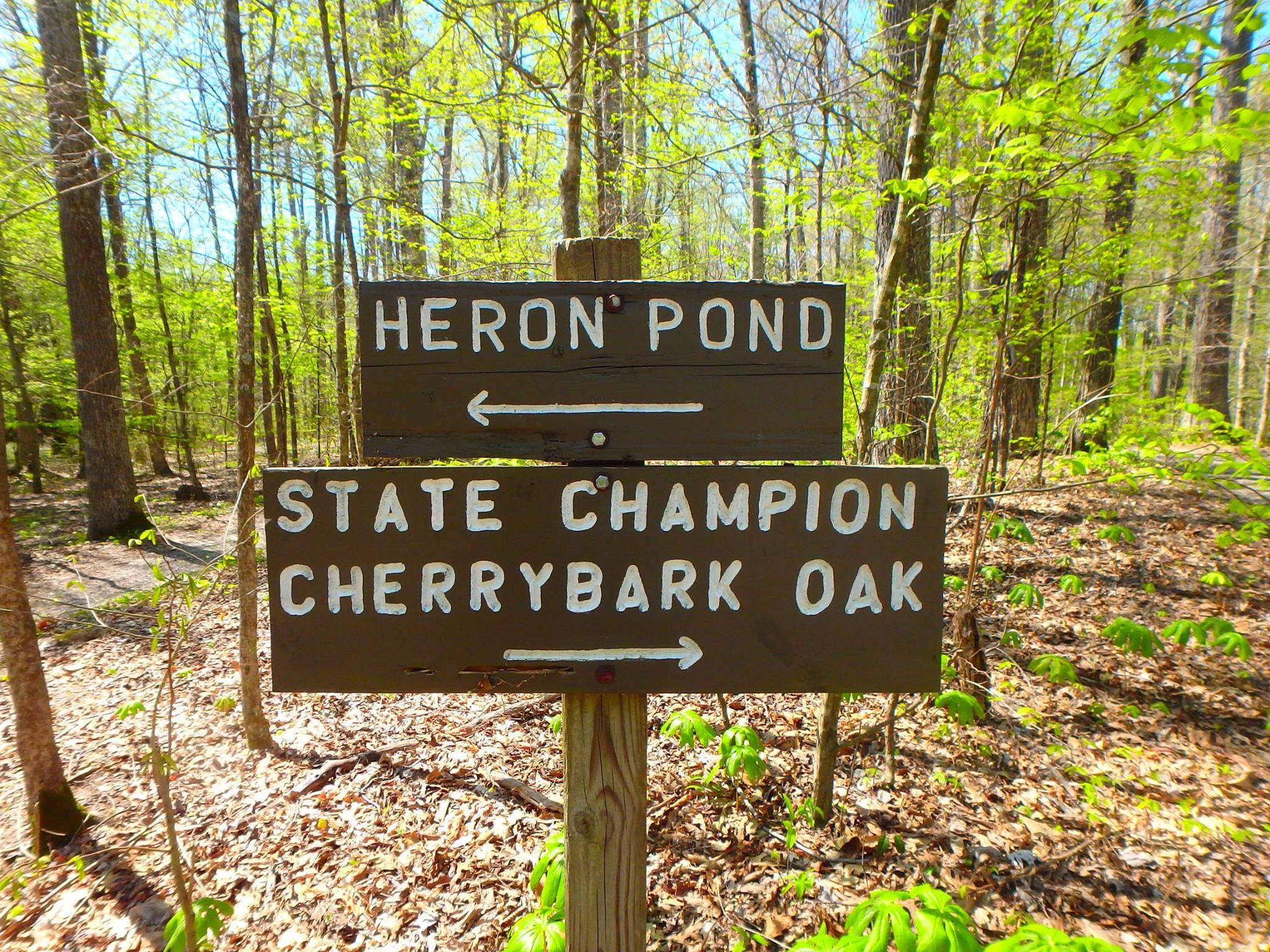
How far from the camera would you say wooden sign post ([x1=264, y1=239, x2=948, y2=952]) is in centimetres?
140

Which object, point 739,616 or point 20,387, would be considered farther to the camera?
point 20,387

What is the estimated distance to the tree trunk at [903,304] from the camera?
189 inches

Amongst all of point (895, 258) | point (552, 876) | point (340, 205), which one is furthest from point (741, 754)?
point (340, 205)

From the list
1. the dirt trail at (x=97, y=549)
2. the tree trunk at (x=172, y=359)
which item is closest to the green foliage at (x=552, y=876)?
the dirt trail at (x=97, y=549)

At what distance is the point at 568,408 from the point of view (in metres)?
1.43

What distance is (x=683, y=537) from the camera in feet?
4.62

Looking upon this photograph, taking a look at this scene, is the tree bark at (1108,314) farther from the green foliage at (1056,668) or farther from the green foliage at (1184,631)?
the green foliage at (1056,668)

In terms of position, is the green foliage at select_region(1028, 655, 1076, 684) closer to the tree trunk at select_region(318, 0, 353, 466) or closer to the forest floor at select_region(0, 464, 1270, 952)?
the forest floor at select_region(0, 464, 1270, 952)

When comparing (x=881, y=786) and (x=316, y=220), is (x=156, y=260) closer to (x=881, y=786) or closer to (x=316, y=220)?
(x=316, y=220)

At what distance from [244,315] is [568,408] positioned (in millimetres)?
3163

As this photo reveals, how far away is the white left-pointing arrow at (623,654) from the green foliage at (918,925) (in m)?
0.83

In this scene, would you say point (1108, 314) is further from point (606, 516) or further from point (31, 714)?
point (31, 714)

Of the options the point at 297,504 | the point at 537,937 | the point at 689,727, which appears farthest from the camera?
the point at 689,727

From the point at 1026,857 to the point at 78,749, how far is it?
5778 millimetres
